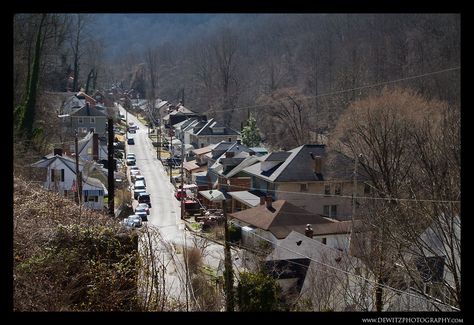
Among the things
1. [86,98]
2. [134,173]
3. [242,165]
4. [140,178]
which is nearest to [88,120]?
[86,98]

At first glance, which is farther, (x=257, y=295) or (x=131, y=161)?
(x=131, y=161)

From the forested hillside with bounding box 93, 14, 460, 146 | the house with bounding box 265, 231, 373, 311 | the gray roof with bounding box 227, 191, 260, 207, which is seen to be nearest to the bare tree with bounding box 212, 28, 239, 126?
the forested hillside with bounding box 93, 14, 460, 146

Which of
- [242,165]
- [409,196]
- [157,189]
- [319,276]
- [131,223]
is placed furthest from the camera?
[242,165]

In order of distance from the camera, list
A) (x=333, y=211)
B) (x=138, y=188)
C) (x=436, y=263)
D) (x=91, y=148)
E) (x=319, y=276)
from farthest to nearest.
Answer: (x=91, y=148) → (x=333, y=211) → (x=138, y=188) → (x=319, y=276) → (x=436, y=263)

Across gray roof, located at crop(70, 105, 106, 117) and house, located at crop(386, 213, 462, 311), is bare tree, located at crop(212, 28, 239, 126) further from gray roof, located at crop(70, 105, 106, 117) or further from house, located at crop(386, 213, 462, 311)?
house, located at crop(386, 213, 462, 311)

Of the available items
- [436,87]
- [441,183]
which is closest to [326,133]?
[436,87]

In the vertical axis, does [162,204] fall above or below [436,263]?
above

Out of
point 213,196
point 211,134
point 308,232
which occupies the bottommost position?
point 308,232

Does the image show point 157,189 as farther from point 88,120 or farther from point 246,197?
point 88,120
